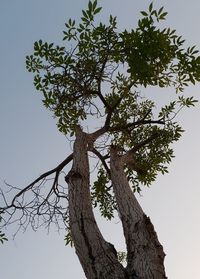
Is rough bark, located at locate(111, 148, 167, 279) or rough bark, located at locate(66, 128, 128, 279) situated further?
rough bark, located at locate(66, 128, 128, 279)

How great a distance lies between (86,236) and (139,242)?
2.10ft

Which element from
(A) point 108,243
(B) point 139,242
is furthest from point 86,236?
(B) point 139,242

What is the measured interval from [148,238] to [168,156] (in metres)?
5.21

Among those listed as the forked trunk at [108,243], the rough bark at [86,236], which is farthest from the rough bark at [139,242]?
the rough bark at [86,236]

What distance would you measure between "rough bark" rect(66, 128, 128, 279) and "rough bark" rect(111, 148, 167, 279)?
17cm

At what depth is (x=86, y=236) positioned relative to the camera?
4566 mm

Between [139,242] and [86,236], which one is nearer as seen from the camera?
[139,242]

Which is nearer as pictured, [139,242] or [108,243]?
[139,242]

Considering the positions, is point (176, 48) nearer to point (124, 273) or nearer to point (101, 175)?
point (101, 175)

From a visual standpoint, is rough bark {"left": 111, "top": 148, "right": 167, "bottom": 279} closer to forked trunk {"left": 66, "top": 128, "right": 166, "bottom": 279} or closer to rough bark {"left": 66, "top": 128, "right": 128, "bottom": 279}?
forked trunk {"left": 66, "top": 128, "right": 166, "bottom": 279}

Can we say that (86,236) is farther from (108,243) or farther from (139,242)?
(139,242)

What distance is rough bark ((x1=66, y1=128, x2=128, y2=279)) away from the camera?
409cm

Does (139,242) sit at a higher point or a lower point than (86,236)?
lower

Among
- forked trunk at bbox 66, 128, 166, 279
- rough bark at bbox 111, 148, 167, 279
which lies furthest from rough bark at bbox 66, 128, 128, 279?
rough bark at bbox 111, 148, 167, 279
